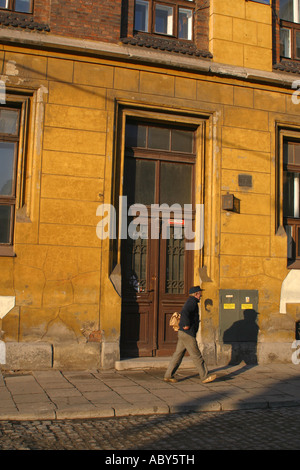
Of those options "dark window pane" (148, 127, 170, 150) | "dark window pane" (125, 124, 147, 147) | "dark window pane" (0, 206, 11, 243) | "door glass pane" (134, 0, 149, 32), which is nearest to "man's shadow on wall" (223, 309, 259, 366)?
"dark window pane" (148, 127, 170, 150)

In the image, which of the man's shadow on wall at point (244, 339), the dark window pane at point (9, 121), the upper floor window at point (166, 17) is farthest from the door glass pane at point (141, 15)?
the man's shadow on wall at point (244, 339)

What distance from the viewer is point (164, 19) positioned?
11.0m

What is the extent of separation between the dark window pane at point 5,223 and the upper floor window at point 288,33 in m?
7.19

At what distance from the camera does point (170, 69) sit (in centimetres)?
1052

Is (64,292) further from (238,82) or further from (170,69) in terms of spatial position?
(238,82)

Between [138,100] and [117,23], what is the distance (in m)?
1.58

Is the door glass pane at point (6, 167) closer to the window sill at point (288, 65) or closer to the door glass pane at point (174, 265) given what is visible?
the door glass pane at point (174, 265)

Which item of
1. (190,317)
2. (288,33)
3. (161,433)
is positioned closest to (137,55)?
(288,33)

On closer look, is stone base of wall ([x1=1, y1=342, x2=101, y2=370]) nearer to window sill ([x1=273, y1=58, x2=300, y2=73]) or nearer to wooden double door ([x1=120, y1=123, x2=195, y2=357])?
wooden double door ([x1=120, y1=123, x2=195, y2=357])

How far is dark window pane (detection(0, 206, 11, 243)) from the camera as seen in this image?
372 inches

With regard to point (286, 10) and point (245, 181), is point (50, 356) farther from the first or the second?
point (286, 10)

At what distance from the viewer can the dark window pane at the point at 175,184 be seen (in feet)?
35.3

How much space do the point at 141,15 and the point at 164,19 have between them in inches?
20.9

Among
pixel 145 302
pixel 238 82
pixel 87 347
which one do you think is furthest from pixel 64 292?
pixel 238 82
